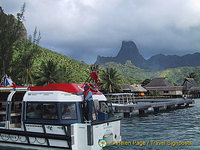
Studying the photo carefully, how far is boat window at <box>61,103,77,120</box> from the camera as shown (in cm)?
1120

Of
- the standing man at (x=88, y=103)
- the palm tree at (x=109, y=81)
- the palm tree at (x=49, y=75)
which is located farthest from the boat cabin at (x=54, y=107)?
the palm tree at (x=109, y=81)

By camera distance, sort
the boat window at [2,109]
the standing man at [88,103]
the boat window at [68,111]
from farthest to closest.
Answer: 1. the boat window at [2,109]
2. the standing man at [88,103]
3. the boat window at [68,111]

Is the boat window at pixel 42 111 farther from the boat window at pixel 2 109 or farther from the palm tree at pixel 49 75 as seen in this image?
the palm tree at pixel 49 75

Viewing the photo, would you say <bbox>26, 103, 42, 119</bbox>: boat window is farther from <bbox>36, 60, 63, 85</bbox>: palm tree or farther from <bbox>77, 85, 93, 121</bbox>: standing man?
<bbox>36, 60, 63, 85</bbox>: palm tree

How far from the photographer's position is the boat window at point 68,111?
441 inches

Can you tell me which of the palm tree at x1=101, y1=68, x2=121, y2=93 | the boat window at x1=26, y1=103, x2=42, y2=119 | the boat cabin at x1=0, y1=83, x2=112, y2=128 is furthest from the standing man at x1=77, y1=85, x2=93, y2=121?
the palm tree at x1=101, y1=68, x2=121, y2=93

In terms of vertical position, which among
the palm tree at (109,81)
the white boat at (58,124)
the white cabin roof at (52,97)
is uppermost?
the palm tree at (109,81)

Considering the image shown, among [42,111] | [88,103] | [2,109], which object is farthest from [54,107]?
[2,109]

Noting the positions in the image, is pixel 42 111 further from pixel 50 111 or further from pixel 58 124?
pixel 58 124

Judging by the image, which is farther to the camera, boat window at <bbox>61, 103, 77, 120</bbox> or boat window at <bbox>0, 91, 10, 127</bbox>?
boat window at <bbox>0, 91, 10, 127</bbox>

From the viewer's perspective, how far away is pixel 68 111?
11.3 metres

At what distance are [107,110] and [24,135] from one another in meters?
4.93

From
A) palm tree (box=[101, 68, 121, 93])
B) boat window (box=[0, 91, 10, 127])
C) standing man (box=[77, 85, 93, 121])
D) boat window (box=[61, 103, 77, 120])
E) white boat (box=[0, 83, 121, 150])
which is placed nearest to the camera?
white boat (box=[0, 83, 121, 150])

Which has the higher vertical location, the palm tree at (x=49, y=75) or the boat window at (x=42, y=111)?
the palm tree at (x=49, y=75)
